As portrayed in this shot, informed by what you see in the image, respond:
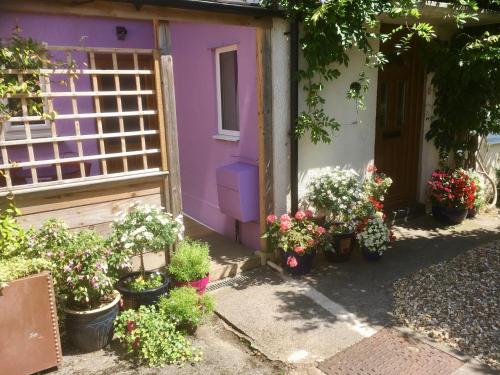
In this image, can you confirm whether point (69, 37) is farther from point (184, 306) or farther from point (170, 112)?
point (184, 306)

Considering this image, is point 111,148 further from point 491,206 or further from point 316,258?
point 491,206

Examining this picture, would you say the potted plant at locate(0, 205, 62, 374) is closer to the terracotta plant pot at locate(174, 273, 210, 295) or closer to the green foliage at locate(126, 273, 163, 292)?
the green foliage at locate(126, 273, 163, 292)

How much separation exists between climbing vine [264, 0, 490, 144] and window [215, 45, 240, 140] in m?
1.18

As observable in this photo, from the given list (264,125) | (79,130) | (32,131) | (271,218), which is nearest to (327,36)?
(264,125)

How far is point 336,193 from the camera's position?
5.41m

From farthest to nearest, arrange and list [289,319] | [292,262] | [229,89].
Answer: [229,89]
[292,262]
[289,319]

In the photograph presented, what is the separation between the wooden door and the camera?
22.2 feet

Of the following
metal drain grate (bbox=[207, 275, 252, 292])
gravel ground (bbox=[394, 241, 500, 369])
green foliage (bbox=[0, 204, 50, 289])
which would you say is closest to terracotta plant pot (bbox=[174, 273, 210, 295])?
metal drain grate (bbox=[207, 275, 252, 292])

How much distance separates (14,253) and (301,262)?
3.05m

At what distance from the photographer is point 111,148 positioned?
298 inches

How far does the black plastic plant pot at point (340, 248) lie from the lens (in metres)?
5.45

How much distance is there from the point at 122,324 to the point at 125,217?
3.19 feet

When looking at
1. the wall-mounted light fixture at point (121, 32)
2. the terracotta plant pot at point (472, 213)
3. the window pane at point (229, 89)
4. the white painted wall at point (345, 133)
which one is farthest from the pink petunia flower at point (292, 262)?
the wall-mounted light fixture at point (121, 32)

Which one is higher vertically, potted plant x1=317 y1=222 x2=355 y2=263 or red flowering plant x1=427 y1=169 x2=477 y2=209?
red flowering plant x1=427 y1=169 x2=477 y2=209
